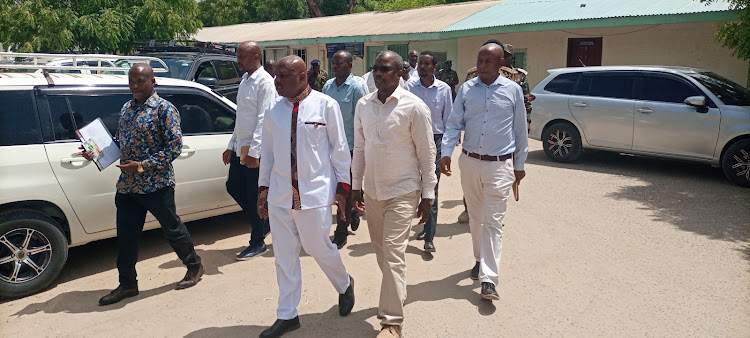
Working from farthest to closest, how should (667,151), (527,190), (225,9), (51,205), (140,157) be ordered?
(225,9) < (667,151) < (527,190) < (51,205) < (140,157)

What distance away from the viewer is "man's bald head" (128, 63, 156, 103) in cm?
420

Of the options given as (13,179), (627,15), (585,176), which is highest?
(627,15)

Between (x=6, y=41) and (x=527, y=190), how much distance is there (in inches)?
456

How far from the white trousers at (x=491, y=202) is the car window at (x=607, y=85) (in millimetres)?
5754

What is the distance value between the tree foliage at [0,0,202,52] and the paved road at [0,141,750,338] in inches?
296

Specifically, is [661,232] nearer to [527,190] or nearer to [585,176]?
[527,190]

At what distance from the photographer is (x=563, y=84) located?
1007 cm

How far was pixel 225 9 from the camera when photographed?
4012 cm

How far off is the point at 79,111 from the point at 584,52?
12.2 meters

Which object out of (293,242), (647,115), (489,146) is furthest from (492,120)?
(647,115)

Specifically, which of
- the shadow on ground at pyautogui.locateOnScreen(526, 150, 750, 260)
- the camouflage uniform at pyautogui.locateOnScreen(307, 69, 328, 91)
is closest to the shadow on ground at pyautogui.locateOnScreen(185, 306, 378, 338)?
the shadow on ground at pyautogui.locateOnScreen(526, 150, 750, 260)

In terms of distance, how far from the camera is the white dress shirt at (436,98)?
5.59 meters

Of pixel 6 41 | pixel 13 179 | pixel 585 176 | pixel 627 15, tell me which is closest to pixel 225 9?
pixel 6 41

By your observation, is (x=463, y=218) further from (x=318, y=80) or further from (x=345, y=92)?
(x=318, y=80)
